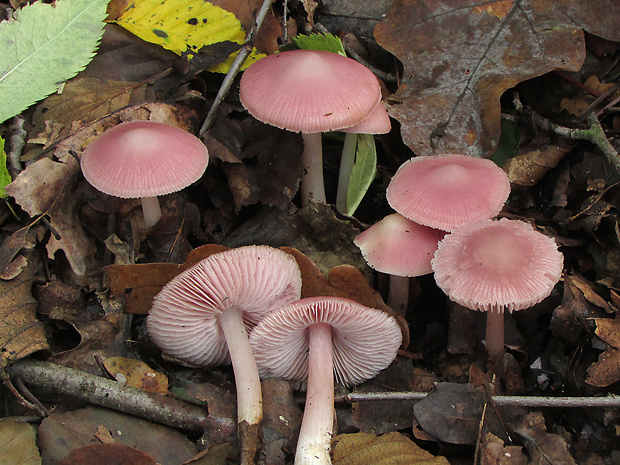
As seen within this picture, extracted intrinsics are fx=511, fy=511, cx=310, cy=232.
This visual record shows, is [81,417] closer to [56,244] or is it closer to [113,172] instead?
[56,244]

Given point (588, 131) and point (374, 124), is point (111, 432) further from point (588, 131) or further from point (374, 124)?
point (588, 131)

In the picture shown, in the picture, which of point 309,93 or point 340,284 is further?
point 340,284

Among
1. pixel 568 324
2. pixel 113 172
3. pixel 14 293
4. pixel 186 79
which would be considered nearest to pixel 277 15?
pixel 186 79

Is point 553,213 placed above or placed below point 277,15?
below

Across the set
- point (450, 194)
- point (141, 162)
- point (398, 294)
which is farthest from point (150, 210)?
point (450, 194)

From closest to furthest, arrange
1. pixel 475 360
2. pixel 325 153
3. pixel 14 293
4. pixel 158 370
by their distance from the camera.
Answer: pixel 14 293 → pixel 158 370 → pixel 475 360 → pixel 325 153

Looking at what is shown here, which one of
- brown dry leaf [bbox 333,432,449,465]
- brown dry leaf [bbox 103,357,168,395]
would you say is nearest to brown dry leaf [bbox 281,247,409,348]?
brown dry leaf [bbox 333,432,449,465]
